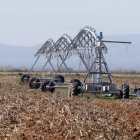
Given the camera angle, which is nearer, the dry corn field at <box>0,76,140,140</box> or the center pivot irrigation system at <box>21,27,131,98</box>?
the dry corn field at <box>0,76,140,140</box>

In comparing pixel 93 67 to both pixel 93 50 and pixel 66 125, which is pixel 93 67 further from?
pixel 66 125

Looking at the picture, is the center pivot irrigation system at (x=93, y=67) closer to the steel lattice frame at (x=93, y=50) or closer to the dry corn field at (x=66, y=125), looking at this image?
the steel lattice frame at (x=93, y=50)

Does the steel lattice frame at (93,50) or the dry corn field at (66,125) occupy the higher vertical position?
the steel lattice frame at (93,50)

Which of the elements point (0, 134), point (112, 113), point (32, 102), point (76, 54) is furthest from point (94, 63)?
Result: point (0, 134)

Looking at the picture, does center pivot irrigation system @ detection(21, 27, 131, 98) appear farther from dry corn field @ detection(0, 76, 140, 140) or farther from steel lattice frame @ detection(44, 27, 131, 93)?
dry corn field @ detection(0, 76, 140, 140)

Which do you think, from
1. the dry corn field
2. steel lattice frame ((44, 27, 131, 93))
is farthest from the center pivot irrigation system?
the dry corn field

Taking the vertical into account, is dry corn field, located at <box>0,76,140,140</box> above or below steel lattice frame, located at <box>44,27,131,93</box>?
below

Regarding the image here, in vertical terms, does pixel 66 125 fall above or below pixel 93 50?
below

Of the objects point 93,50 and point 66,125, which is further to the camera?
point 93,50

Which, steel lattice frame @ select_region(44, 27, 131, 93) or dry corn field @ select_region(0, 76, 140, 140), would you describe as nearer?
dry corn field @ select_region(0, 76, 140, 140)

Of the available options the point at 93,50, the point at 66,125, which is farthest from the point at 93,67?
the point at 66,125

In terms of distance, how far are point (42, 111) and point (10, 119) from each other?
3.84ft

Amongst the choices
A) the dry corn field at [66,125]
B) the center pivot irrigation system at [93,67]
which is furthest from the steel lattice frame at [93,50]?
the dry corn field at [66,125]

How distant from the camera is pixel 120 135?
802 cm
